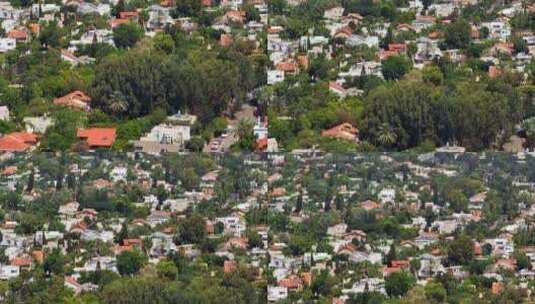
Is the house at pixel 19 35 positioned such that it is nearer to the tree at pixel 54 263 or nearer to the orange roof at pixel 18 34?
the orange roof at pixel 18 34

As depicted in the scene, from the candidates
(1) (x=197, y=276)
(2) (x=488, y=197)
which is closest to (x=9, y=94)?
(1) (x=197, y=276)

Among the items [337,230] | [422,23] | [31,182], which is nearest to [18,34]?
[31,182]

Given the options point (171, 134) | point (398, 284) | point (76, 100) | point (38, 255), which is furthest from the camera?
point (76, 100)

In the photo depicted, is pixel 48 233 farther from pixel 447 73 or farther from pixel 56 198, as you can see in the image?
pixel 447 73

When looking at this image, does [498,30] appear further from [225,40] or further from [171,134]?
[171,134]

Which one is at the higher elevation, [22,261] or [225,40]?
[225,40]

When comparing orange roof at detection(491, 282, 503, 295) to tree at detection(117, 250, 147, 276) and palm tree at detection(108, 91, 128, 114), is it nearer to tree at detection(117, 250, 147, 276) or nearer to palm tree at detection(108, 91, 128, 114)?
tree at detection(117, 250, 147, 276)
